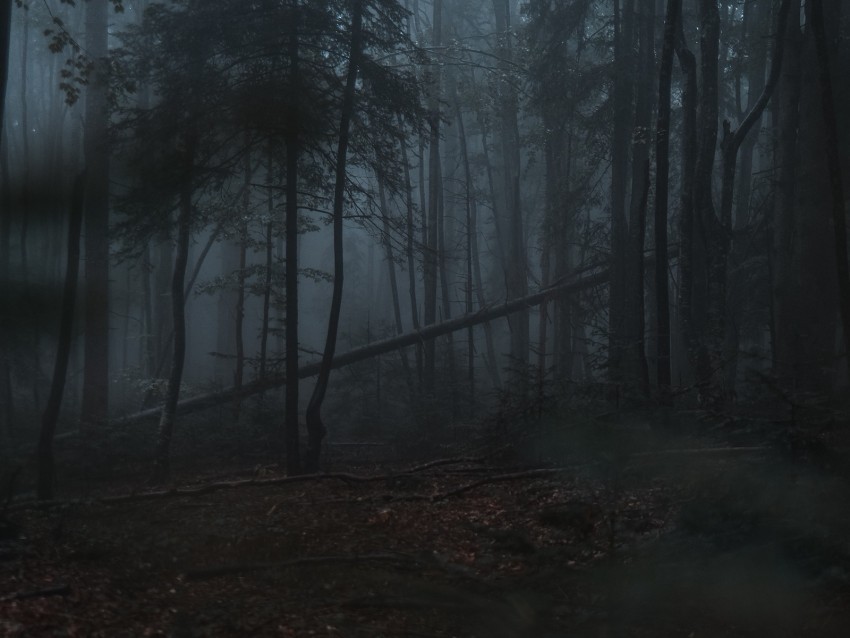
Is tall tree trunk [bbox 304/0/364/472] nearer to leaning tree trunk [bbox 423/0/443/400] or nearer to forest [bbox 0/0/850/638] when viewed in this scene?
forest [bbox 0/0/850/638]

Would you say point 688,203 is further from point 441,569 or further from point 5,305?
point 5,305

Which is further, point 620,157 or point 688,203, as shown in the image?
point 620,157

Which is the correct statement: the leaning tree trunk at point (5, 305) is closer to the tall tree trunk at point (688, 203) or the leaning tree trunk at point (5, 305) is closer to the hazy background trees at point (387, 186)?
the hazy background trees at point (387, 186)

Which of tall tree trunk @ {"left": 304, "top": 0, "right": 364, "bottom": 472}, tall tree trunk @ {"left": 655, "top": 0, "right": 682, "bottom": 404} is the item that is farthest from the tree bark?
tall tree trunk @ {"left": 304, "top": 0, "right": 364, "bottom": 472}

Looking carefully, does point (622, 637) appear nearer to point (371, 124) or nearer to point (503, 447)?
point (503, 447)

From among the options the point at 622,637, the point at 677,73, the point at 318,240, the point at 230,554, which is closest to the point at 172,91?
the point at 230,554

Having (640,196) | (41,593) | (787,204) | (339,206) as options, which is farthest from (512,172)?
(41,593)

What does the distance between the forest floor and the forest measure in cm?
4

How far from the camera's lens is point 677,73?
25.2 meters

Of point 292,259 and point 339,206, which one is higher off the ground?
point 339,206

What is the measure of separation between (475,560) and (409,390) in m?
12.9

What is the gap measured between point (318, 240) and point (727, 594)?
58.5 metres

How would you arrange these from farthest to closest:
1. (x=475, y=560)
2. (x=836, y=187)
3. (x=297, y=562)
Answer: (x=836, y=187), (x=475, y=560), (x=297, y=562)

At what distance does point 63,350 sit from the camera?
375 inches
